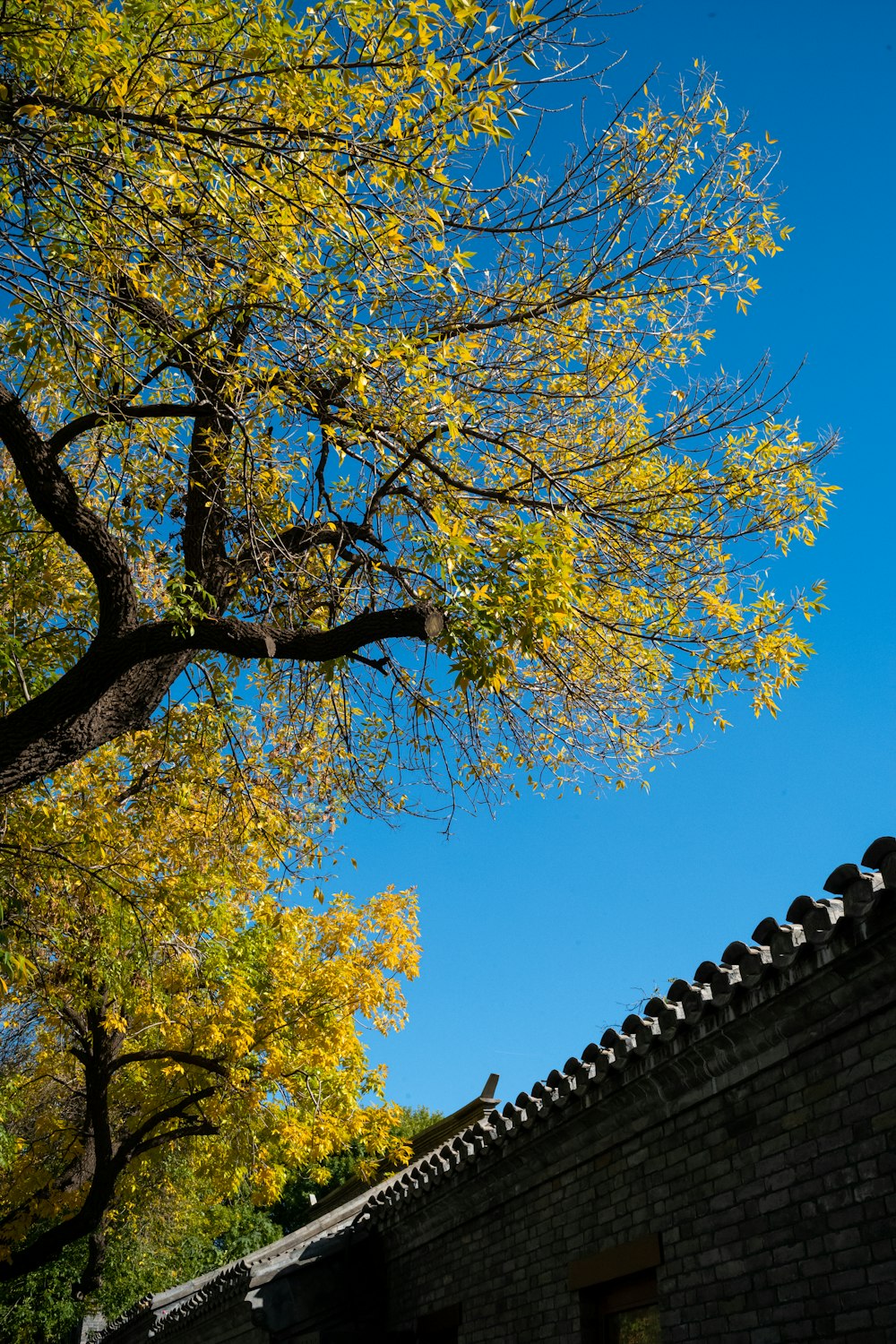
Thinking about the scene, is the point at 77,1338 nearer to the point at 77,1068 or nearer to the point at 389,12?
the point at 77,1068

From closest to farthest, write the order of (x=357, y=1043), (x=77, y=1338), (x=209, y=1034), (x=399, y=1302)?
(x=399, y=1302)
(x=209, y=1034)
(x=357, y=1043)
(x=77, y=1338)

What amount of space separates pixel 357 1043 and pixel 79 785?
656cm

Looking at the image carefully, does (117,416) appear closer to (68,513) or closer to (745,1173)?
(68,513)

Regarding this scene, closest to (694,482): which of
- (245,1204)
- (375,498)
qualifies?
(375,498)

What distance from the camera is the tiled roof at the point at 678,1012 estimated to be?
13.9 ft

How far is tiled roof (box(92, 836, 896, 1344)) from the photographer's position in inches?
167

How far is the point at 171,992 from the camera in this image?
48.0 feet

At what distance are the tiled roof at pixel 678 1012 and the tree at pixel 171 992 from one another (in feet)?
8.50

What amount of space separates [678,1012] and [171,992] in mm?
10566

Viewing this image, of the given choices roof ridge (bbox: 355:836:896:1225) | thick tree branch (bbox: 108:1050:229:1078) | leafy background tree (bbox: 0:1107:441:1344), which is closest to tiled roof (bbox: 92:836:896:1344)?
roof ridge (bbox: 355:836:896:1225)

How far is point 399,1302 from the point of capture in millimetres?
9609

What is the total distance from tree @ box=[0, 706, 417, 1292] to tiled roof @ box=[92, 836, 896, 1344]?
259 cm

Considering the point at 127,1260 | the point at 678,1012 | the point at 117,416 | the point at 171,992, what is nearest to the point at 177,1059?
the point at 171,992

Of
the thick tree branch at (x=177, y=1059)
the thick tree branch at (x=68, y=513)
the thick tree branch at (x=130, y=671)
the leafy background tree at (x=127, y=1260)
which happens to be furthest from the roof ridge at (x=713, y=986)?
A: the leafy background tree at (x=127, y=1260)
